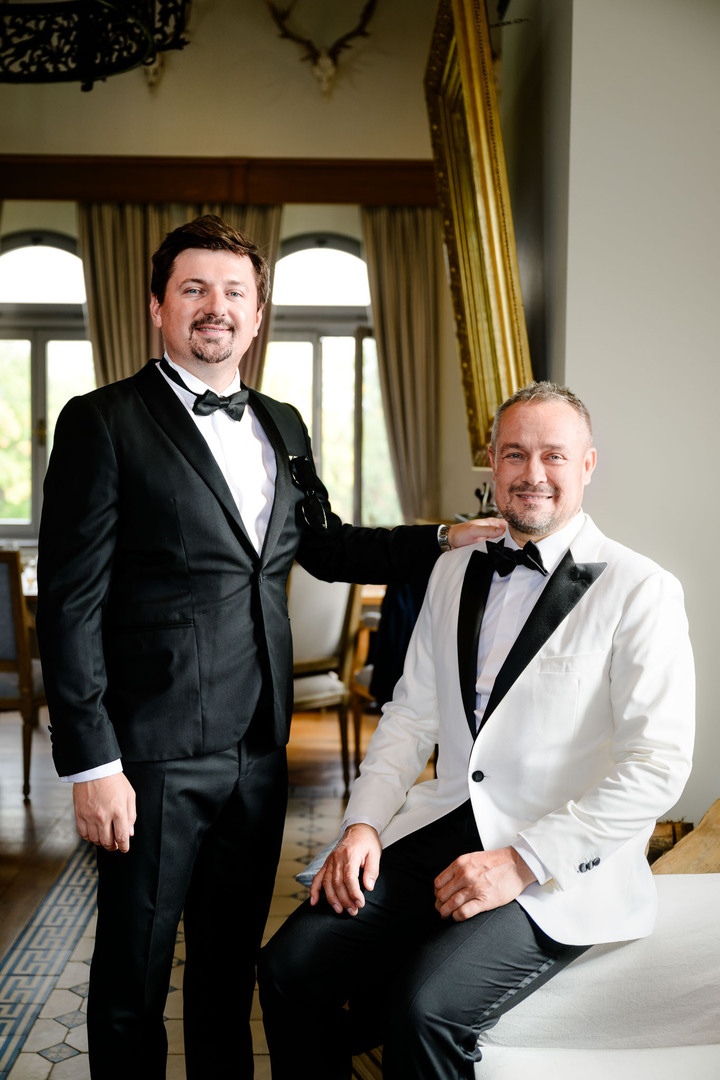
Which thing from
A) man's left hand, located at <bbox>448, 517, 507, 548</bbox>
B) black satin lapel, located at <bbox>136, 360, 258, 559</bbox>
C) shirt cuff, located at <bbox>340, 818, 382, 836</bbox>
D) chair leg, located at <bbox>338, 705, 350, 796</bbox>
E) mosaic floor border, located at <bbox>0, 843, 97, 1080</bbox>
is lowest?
mosaic floor border, located at <bbox>0, 843, 97, 1080</bbox>

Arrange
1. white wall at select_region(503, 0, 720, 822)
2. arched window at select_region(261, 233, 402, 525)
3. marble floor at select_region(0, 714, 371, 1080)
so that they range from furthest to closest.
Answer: arched window at select_region(261, 233, 402, 525), marble floor at select_region(0, 714, 371, 1080), white wall at select_region(503, 0, 720, 822)

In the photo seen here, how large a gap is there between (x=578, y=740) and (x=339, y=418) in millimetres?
5782

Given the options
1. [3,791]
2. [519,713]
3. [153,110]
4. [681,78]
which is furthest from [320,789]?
[153,110]

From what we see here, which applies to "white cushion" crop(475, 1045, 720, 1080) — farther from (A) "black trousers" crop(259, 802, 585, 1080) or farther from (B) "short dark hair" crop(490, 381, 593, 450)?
(B) "short dark hair" crop(490, 381, 593, 450)

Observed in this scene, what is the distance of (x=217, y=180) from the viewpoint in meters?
6.66

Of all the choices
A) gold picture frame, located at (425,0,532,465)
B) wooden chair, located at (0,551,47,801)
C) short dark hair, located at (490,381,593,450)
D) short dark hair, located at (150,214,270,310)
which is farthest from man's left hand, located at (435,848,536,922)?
wooden chair, located at (0,551,47,801)

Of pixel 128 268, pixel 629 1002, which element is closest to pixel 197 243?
pixel 629 1002

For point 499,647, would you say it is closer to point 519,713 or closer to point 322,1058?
point 519,713

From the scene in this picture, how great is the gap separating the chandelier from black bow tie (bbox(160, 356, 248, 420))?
288 cm

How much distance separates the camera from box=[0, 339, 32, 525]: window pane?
730 centimetres

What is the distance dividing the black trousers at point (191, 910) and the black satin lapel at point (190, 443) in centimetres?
47

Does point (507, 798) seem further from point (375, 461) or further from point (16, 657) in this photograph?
point (375, 461)

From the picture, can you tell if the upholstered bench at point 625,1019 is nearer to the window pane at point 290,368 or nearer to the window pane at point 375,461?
the window pane at point 375,461

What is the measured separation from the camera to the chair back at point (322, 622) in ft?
13.8
